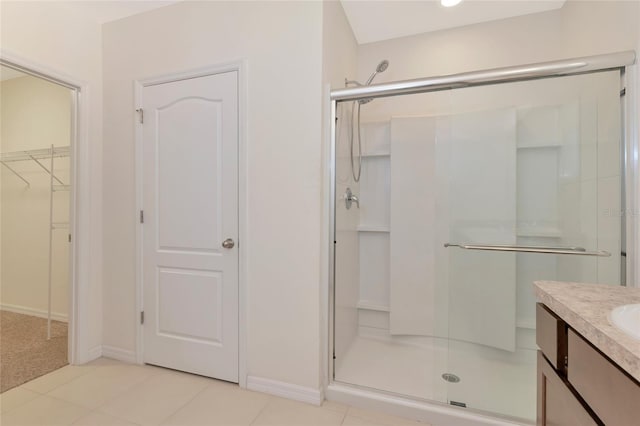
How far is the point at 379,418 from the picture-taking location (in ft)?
5.10

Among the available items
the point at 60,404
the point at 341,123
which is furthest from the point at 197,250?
the point at 341,123

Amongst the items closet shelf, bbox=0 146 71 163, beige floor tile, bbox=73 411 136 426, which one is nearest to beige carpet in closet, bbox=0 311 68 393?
beige floor tile, bbox=73 411 136 426

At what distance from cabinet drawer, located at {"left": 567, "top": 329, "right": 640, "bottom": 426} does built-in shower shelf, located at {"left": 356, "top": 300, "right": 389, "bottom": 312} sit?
170 cm

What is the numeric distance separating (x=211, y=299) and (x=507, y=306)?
1985 millimetres

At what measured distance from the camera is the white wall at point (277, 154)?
1.69m

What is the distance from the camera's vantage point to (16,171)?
298 cm

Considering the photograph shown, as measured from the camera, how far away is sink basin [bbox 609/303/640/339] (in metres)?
0.71

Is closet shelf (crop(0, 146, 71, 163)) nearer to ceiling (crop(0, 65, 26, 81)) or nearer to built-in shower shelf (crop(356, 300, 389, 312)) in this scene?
ceiling (crop(0, 65, 26, 81))

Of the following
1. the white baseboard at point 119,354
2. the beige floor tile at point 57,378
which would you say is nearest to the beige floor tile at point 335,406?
the white baseboard at point 119,354

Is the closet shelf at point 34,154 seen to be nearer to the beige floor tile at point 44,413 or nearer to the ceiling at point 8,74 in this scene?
the ceiling at point 8,74

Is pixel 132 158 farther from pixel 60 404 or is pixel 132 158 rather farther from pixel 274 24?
pixel 60 404

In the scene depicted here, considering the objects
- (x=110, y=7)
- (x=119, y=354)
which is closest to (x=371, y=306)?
(x=119, y=354)

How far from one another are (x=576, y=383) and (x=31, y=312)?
4312mm

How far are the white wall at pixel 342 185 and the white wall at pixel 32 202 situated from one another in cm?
269
